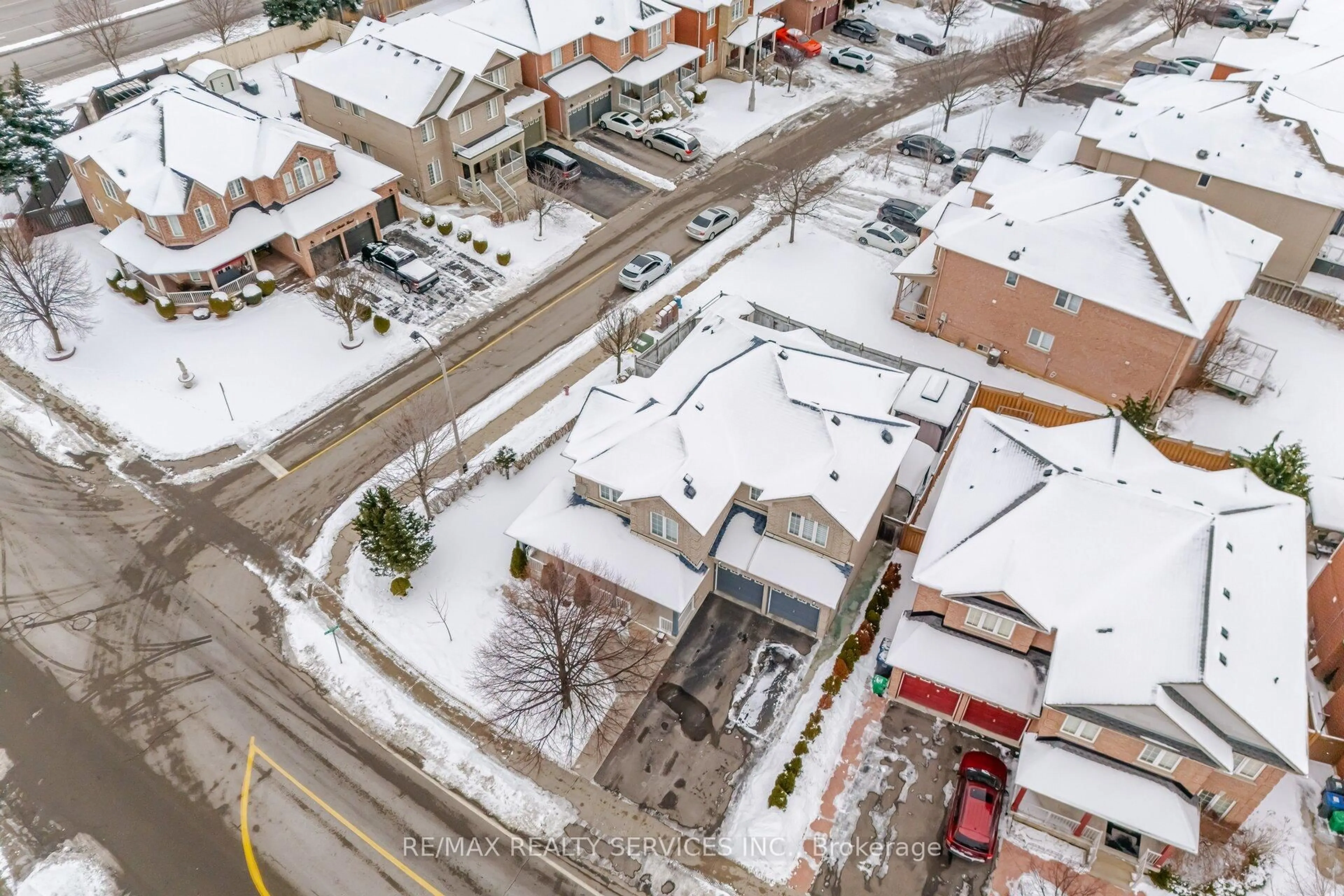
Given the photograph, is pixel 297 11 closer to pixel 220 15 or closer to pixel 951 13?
pixel 220 15


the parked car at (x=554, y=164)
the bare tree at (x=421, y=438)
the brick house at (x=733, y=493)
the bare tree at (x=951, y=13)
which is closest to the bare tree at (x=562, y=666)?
the brick house at (x=733, y=493)

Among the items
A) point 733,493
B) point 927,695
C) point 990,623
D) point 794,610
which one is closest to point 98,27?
point 733,493

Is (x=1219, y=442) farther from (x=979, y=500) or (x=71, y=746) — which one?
(x=71, y=746)

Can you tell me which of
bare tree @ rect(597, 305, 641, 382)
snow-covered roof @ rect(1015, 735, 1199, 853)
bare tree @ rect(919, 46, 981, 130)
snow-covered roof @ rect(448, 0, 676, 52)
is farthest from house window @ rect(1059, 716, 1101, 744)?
snow-covered roof @ rect(448, 0, 676, 52)

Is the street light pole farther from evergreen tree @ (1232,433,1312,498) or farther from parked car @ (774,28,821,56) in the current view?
parked car @ (774,28,821,56)

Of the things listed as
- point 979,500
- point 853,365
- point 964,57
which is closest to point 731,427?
point 853,365

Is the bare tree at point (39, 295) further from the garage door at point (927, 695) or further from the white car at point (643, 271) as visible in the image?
the garage door at point (927, 695)
